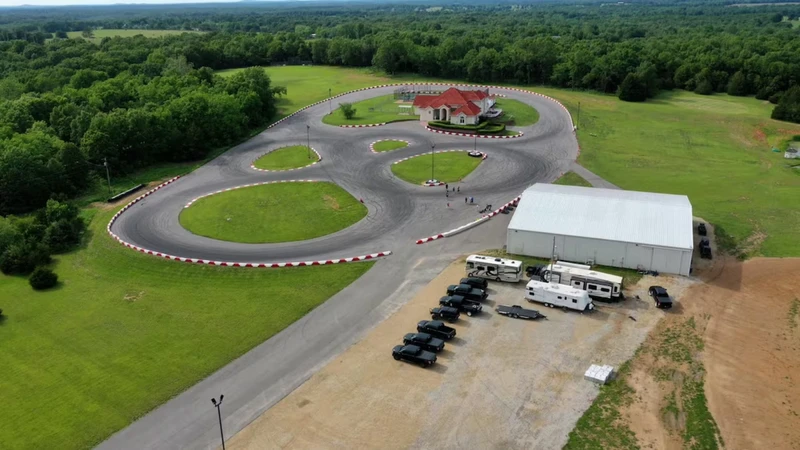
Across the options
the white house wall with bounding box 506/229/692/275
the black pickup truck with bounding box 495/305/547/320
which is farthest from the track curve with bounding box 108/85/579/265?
the black pickup truck with bounding box 495/305/547/320

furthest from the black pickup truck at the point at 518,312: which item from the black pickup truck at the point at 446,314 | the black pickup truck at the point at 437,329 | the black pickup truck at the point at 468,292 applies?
the black pickup truck at the point at 437,329

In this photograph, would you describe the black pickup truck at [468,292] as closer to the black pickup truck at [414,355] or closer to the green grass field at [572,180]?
the black pickup truck at [414,355]

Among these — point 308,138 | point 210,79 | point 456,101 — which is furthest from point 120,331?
point 210,79

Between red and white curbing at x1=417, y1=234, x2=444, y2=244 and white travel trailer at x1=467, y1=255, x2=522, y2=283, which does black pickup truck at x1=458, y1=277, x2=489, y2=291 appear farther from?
red and white curbing at x1=417, y1=234, x2=444, y2=244

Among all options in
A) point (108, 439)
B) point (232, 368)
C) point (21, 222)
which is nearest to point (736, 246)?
point (232, 368)

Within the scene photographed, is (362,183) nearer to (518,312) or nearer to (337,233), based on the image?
(337,233)

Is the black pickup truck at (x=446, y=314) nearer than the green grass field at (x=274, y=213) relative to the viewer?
Yes
